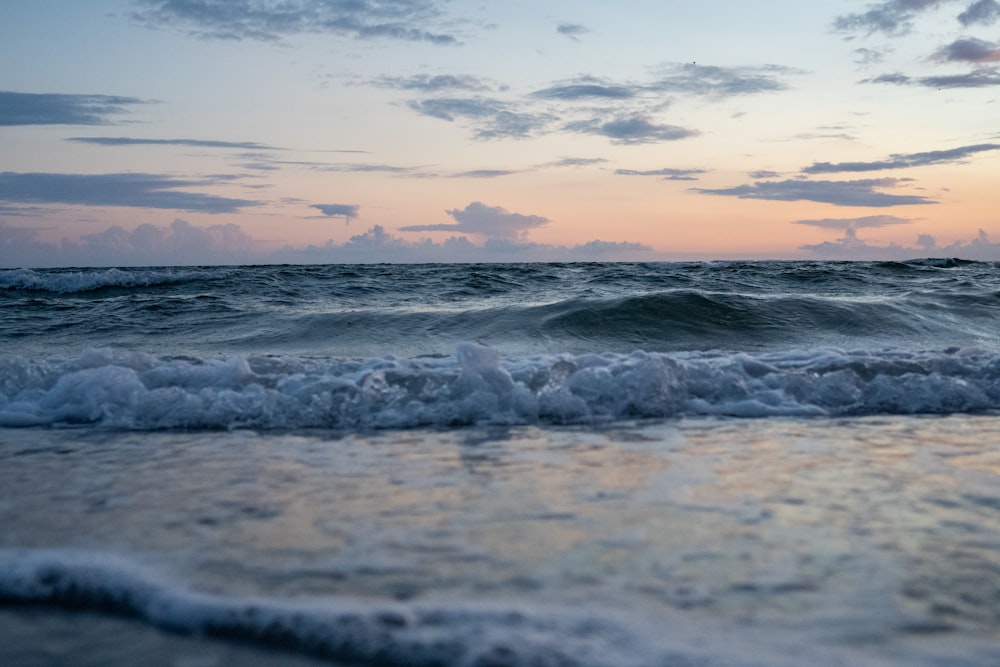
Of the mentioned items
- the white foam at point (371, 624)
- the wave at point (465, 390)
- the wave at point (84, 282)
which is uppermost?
the wave at point (84, 282)

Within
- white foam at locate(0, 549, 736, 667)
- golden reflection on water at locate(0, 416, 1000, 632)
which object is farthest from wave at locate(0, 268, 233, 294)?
white foam at locate(0, 549, 736, 667)

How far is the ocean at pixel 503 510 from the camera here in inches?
74.4

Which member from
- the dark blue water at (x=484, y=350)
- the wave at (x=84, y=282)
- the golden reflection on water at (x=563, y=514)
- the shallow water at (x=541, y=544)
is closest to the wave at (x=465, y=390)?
the dark blue water at (x=484, y=350)

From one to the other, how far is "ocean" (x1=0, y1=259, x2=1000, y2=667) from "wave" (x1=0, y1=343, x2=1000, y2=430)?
0.02 metres

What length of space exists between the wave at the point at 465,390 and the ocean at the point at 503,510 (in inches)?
0.9

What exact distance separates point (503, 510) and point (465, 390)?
82.7 inches

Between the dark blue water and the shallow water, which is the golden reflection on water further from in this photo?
the dark blue water

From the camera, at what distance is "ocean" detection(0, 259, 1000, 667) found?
1.89m

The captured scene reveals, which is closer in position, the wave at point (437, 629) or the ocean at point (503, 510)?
the wave at point (437, 629)

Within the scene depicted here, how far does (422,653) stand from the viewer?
182 centimetres

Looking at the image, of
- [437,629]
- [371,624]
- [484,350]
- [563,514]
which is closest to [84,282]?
[484,350]

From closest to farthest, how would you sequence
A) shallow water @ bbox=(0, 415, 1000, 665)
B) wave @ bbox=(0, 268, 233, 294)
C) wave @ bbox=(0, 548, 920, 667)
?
wave @ bbox=(0, 548, 920, 667) < shallow water @ bbox=(0, 415, 1000, 665) < wave @ bbox=(0, 268, 233, 294)

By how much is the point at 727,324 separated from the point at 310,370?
5.28 meters

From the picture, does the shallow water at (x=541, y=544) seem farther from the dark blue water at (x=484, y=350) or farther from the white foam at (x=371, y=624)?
the dark blue water at (x=484, y=350)
